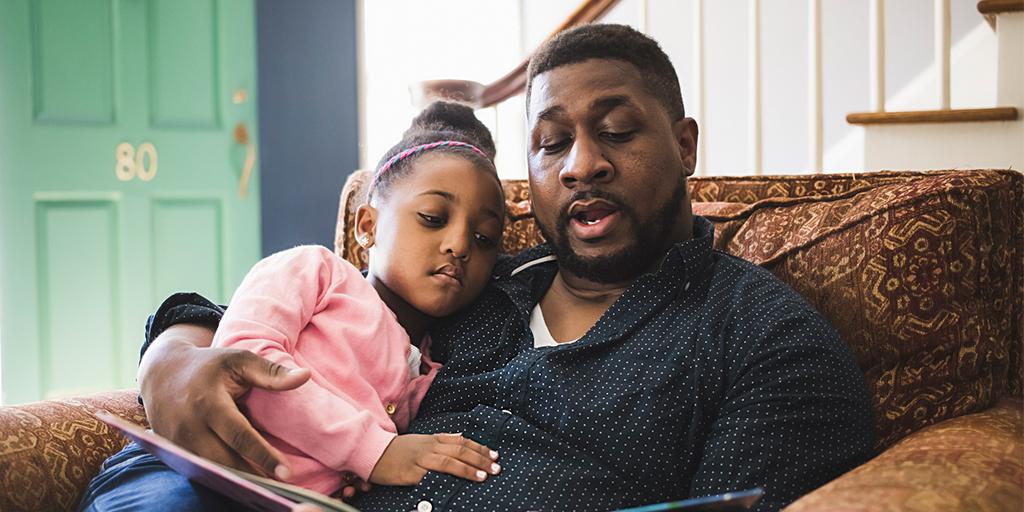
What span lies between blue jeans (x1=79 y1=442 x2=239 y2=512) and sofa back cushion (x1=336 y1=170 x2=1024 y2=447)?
90 centimetres

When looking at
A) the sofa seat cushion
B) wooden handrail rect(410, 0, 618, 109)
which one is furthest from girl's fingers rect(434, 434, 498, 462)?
wooden handrail rect(410, 0, 618, 109)

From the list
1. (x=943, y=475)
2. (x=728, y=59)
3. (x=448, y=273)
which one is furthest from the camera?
(x=728, y=59)

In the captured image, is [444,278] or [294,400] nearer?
[294,400]

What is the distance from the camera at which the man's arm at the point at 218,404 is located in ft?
3.32

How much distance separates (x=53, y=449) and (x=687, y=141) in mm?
1106

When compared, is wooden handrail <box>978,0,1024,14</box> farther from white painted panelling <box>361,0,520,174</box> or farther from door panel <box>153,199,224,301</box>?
door panel <box>153,199,224,301</box>

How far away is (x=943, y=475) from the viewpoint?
0.93m

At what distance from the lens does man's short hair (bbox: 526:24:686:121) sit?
4.44 ft

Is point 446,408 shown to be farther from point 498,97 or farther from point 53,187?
point 53,187

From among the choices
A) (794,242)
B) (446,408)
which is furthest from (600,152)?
(446,408)

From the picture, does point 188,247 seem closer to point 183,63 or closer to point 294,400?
point 183,63

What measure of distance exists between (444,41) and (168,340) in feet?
12.4

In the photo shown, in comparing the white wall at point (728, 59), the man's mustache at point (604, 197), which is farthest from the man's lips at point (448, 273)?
the white wall at point (728, 59)

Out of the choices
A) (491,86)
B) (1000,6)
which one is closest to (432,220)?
(1000,6)
